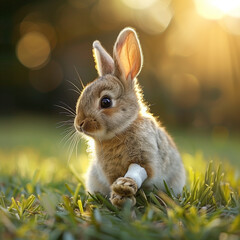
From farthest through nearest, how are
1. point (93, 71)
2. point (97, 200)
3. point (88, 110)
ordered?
point (93, 71) → point (88, 110) → point (97, 200)

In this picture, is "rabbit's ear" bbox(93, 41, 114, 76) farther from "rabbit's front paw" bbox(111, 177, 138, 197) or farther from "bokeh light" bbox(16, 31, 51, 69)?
"bokeh light" bbox(16, 31, 51, 69)

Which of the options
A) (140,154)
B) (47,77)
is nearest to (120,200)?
(140,154)

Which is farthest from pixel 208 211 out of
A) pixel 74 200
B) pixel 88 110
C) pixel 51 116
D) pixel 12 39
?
pixel 12 39

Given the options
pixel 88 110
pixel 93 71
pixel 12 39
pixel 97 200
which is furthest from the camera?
pixel 12 39

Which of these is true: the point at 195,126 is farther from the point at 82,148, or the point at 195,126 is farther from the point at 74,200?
the point at 74,200

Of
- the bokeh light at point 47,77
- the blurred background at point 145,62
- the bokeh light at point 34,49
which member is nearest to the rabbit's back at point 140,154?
the blurred background at point 145,62

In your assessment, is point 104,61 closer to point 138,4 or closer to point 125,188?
point 125,188

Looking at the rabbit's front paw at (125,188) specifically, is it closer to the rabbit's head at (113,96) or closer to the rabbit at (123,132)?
the rabbit at (123,132)

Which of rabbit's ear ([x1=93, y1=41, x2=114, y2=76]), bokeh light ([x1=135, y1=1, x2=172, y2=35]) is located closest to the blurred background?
bokeh light ([x1=135, y1=1, x2=172, y2=35])
